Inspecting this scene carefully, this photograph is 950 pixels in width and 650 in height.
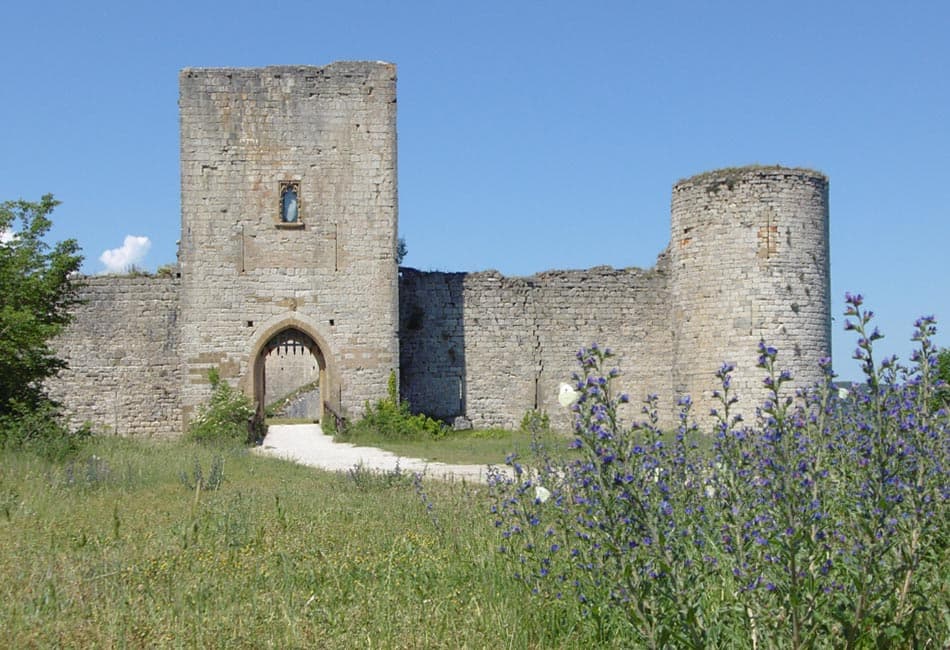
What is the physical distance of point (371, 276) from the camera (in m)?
19.2

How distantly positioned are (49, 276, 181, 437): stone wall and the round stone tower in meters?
10.2

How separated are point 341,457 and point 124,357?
686 centimetres

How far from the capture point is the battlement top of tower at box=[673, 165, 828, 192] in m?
19.3

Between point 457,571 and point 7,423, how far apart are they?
8558 mm

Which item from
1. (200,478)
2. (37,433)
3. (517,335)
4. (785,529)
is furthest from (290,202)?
(785,529)

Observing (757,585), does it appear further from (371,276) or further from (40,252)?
(371,276)

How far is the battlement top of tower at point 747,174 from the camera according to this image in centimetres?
1930

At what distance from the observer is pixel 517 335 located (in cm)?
2120

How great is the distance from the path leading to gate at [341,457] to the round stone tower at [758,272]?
6938 millimetres

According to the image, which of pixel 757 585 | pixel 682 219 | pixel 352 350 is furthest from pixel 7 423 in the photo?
pixel 682 219

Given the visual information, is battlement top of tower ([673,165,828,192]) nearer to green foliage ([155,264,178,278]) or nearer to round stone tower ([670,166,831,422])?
round stone tower ([670,166,831,422])

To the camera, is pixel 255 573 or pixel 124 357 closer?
pixel 255 573

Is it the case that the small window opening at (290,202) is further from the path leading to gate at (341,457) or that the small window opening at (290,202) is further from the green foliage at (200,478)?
the green foliage at (200,478)

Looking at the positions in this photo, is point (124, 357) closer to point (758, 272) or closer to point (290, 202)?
point (290, 202)
